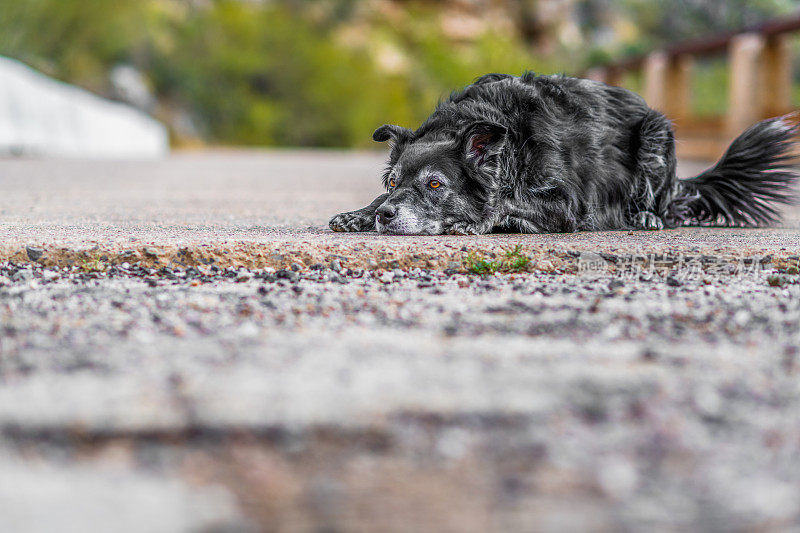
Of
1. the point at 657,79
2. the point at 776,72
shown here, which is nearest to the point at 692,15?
the point at 657,79

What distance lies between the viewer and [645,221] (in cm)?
399

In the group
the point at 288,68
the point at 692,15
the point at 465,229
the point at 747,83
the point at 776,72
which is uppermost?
the point at 692,15

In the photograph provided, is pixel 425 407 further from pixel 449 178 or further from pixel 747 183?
pixel 747 183

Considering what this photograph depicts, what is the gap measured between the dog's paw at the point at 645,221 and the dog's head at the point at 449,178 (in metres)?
0.92

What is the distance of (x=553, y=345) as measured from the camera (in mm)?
1760

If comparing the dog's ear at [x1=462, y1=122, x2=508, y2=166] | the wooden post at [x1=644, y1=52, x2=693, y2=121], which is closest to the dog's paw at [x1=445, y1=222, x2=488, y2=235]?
the dog's ear at [x1=462, y1=122, x2=508, y2=166]

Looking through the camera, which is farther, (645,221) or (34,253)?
(645,221)

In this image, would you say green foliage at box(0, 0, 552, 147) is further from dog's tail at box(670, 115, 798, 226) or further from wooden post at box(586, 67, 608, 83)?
dog's tail at box(670, 115, 798, 226)

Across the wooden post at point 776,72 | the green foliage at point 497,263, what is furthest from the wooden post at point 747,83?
the green foliage at point 497,263

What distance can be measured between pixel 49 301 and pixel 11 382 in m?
0.73

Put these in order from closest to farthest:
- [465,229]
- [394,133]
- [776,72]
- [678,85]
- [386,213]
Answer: [386,213] < [465,229] < [394,133] < [776,72] < [678,85]

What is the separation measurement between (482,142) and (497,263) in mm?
937

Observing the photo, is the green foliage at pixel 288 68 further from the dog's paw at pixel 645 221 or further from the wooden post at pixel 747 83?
the dog's paw at pixel 645 221

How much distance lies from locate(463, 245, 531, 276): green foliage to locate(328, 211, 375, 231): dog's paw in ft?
2.87
